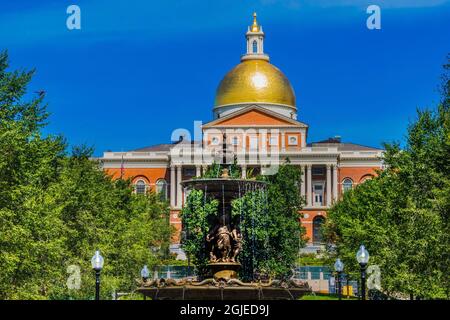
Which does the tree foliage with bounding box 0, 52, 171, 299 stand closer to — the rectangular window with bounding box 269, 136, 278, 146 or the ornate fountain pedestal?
the ornate fountain pedestal

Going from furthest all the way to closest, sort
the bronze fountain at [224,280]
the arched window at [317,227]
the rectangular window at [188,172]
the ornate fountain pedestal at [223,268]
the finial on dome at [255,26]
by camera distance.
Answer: the finial on dome at [255,26] < the rectangular window at [188,172] < the arched window at [317,227] < the ornate fountain pedestal at [223,268] < the bronze fountain at [224,280]

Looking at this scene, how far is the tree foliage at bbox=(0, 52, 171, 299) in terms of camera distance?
112 feet

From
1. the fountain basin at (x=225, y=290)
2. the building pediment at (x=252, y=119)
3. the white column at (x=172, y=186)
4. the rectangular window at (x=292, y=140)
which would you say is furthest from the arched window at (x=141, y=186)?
the fountain basin at (x=225, y=290)

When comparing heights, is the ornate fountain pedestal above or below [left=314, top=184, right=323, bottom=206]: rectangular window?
below

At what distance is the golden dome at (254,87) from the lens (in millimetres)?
133375

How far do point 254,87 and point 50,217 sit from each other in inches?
3880

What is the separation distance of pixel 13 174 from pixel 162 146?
351 feet

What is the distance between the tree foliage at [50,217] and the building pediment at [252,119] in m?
61.4

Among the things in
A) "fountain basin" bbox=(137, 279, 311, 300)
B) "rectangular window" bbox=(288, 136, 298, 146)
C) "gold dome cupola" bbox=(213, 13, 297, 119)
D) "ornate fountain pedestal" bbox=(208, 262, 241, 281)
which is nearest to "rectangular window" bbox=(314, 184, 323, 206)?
"rectangular window" bbox=(288, 136, 298, 146)

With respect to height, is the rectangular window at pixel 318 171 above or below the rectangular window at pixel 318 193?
above

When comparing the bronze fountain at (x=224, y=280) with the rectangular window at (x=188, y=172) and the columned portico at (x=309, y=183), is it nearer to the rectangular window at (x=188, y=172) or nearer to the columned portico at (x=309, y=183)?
the columned portico at (x=309, y=183)

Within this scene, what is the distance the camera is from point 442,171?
38.3m

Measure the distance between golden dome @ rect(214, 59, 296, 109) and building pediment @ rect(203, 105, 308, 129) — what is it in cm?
552
